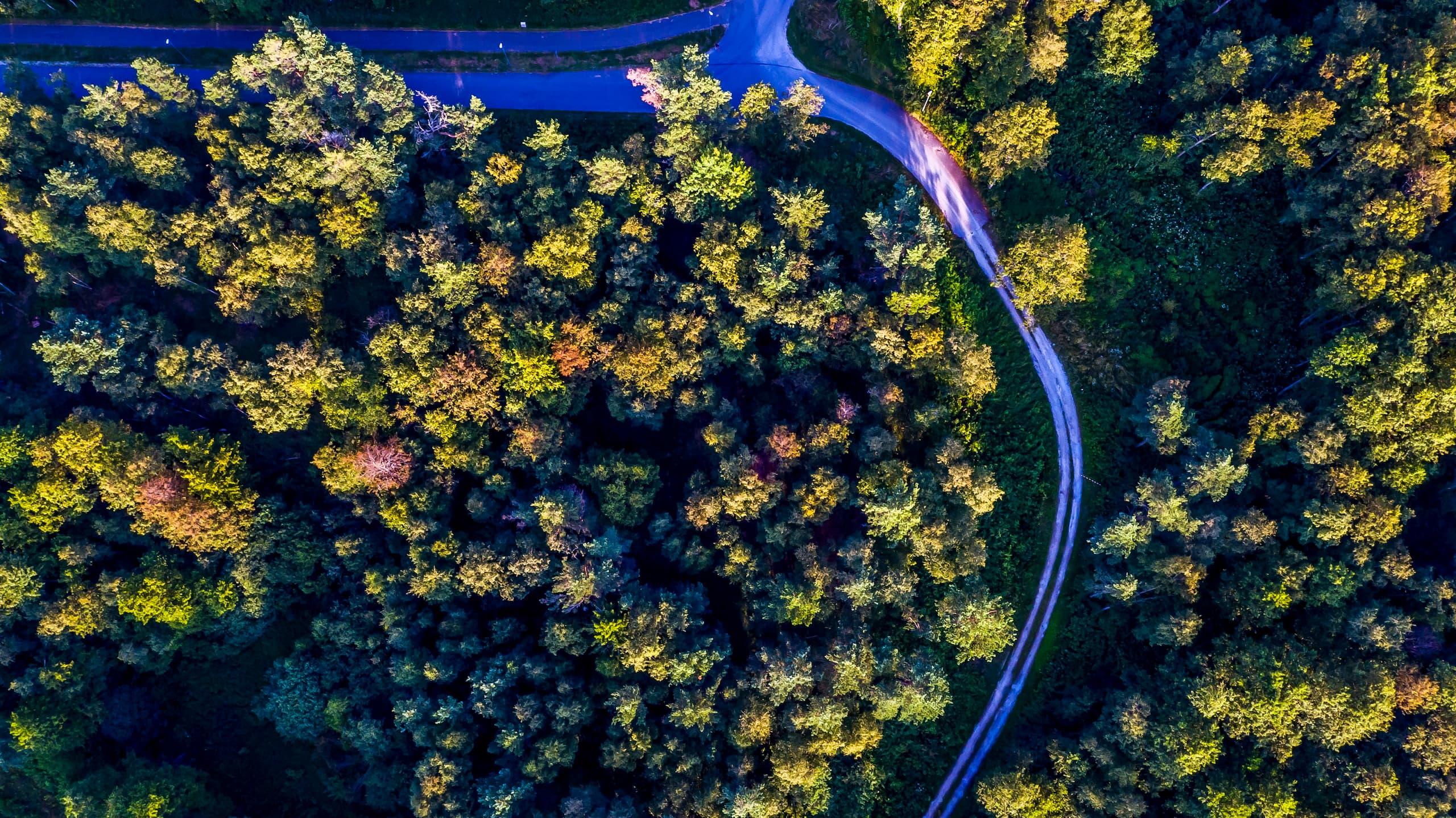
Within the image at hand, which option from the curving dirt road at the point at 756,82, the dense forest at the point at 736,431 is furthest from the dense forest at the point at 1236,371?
the curving dirt road at the point at 756,82

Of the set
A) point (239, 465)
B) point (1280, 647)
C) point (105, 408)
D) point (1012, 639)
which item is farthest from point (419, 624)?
point (1280, 647)

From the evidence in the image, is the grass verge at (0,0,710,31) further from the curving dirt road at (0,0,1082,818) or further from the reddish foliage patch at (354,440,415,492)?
the reddish foliage patch at (354,440,415,492)

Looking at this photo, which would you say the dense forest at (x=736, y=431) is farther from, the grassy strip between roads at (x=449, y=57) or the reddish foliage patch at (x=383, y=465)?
the grassy strip between roads at (x=449, y=57)

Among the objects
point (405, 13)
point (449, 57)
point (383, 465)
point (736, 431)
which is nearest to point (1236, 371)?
point (736, 431)

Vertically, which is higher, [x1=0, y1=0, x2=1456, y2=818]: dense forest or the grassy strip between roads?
the grassy strip between roads


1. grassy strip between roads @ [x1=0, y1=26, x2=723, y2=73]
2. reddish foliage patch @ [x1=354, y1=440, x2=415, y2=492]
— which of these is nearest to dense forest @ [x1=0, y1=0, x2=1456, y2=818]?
reddish foliage patch @ [x1=354, y1=440, x2=415, y2=492]

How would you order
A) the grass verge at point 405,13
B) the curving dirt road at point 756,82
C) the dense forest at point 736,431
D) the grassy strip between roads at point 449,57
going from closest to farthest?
1. the dense forest at point 736,431
2. the curving dirt road at point 756,82
3. the grass verge at point 405,13
4. the grassy strip between roads at point 449,57

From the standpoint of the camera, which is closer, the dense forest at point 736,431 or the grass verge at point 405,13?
the dense forest at point 736,431
